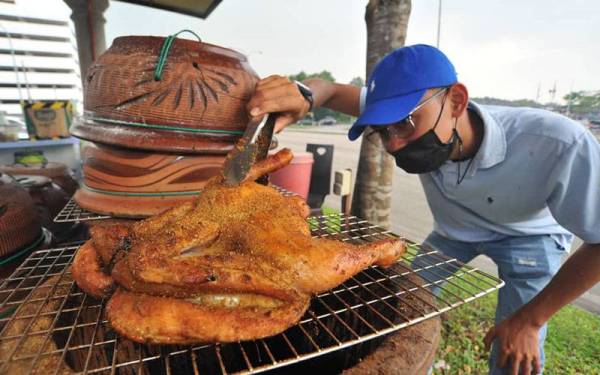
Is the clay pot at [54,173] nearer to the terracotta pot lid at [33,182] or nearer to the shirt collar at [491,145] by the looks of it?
the terracotta pot lid at [33,182]

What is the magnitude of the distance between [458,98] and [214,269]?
6.12 feet

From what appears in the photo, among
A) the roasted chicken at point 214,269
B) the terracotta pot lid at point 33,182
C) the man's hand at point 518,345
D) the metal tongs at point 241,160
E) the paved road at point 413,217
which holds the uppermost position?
the metal tongs at point 241,160

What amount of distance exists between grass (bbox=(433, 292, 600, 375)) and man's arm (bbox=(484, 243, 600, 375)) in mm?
1389

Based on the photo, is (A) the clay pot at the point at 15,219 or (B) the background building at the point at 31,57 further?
(B) the background building at the point at 31,57

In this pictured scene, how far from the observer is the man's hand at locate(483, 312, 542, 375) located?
181cm

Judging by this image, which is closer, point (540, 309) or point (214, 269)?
point (214, 269)

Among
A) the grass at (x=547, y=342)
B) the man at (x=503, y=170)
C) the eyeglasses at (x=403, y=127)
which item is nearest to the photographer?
the man at (x=503, y=170)

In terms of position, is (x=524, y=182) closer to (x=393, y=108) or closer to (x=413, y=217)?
(x=393, y=108)

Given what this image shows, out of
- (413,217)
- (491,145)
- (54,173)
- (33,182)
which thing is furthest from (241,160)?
(413,217)

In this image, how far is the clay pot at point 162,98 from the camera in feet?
5.86

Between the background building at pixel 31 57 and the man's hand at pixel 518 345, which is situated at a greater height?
the background building at pixel 31 57

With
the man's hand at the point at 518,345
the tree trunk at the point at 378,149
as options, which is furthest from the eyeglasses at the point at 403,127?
the tree trunk at the point at 378,149

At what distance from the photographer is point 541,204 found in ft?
7.04

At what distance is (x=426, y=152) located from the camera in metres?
2.11
